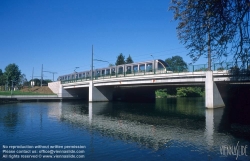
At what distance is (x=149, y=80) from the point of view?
3616cm

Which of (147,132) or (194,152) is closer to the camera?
(194,152)

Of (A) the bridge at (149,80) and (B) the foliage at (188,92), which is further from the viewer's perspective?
(B) the foliage at (188,92)

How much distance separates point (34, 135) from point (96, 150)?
5.67m

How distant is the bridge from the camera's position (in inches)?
1060

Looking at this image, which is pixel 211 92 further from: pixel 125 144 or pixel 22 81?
pixel 22 81

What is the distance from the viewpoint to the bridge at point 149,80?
88.3 feet

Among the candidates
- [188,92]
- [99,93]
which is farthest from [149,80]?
[188,92]

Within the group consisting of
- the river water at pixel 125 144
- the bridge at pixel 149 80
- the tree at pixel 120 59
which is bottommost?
the river water at pixel 125 144

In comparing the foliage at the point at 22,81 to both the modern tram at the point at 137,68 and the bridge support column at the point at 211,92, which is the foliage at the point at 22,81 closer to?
the modern tram at the point at 137,68

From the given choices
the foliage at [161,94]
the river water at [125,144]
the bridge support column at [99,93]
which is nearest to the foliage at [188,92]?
the foliage at [161,94]

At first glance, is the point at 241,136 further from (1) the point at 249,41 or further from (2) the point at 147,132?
(1) the point at 249,41

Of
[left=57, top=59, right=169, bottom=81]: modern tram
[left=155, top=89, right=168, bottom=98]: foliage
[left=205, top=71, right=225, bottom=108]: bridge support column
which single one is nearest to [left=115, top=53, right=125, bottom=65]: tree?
[left=155, top=89, right=168, bottom=98]: foliage

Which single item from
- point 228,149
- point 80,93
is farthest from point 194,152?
point 80,93

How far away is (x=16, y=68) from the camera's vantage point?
8081 centimetres
